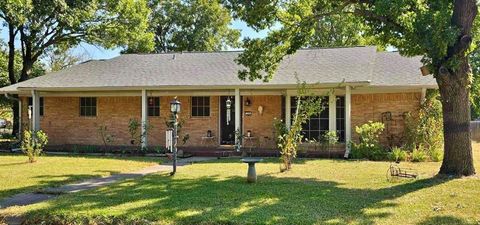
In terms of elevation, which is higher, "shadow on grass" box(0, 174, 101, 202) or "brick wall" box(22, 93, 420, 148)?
"brick wall" box(22, 93, 420, 148)

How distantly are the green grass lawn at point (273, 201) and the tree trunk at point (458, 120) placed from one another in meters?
0.44

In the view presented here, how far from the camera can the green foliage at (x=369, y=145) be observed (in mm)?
15480

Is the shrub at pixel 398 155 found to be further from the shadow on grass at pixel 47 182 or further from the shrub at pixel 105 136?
the shrub at pixel 105 136

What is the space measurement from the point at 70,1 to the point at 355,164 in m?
19.5

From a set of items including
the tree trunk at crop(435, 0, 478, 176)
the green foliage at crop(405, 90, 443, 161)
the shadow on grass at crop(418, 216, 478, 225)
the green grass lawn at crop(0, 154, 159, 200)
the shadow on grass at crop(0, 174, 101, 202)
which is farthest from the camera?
the green foliage at crop(405, 90, 443, 161)

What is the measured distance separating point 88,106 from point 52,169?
7739 mm

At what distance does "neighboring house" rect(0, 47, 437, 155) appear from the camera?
17094 mm

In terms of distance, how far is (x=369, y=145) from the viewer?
15773 mm

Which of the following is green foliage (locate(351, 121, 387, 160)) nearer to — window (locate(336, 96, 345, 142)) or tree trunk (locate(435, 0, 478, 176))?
window (locate(336, 96, 345, 142))

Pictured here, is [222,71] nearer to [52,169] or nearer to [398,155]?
[398,155]

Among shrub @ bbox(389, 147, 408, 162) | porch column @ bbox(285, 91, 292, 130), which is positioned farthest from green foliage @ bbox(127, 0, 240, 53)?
shrub @ bbox(389, 147, 408, 162)

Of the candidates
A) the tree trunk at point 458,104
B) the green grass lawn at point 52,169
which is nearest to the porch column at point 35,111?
the green grass lawn at point 52,169

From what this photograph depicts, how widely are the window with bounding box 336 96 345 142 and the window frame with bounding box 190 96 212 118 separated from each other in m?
5.10

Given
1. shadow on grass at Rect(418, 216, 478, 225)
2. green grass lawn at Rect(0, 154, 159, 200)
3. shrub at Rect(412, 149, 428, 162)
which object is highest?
shrub at Rect(412, 149, 428, 162)
